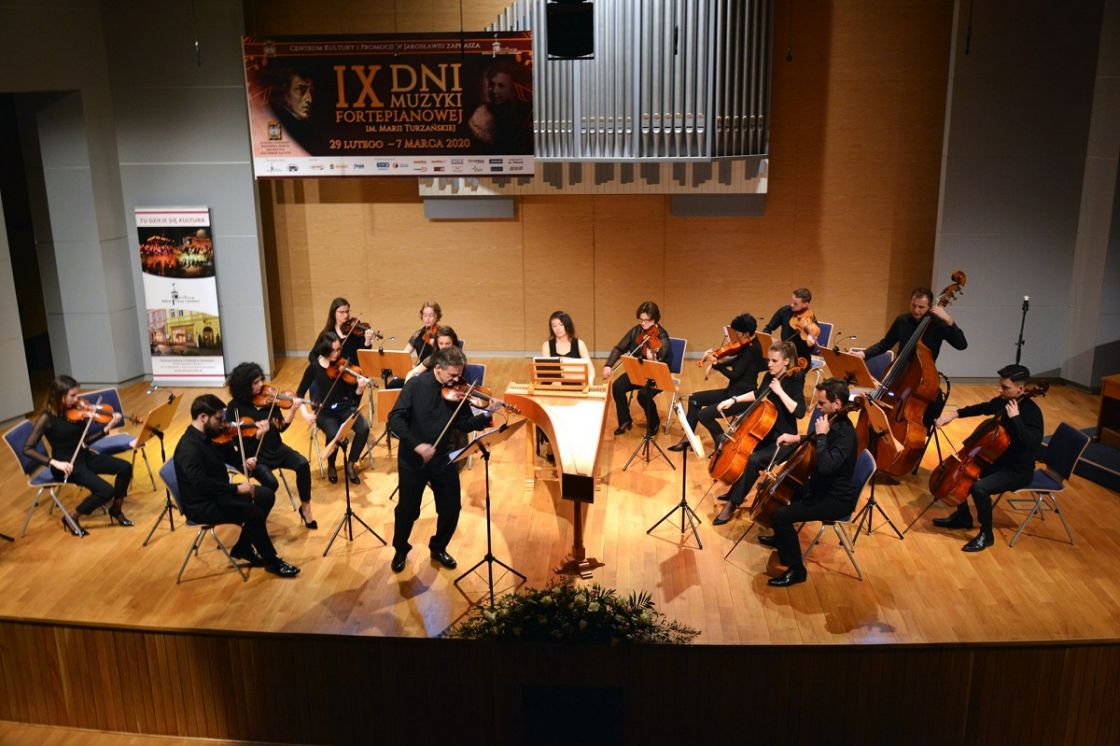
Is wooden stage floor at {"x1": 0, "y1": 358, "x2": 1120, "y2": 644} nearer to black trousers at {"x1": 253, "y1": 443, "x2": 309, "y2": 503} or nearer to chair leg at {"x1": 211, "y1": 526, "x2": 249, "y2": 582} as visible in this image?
chair leg at {"x1": 211, "y1": 526, "x2": 249, "y2": 582}

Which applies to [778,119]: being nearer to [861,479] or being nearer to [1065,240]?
[1065,240]

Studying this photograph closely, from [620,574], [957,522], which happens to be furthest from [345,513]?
Result: [957,522]

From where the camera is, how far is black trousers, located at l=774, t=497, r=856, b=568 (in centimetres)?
549

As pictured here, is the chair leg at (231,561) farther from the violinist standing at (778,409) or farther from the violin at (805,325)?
the violin at (805,325)

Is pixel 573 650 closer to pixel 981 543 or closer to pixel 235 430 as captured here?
pixel 235 430

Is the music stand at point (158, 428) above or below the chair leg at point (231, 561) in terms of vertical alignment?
above

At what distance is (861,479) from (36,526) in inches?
200

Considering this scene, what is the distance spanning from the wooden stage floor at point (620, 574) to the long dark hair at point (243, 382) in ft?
3.16

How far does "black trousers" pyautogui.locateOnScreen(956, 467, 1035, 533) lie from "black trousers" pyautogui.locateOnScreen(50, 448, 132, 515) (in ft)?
17.2

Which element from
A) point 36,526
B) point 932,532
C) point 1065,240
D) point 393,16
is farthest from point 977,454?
point 393,16

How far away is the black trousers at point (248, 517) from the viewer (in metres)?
Answer: 5.55

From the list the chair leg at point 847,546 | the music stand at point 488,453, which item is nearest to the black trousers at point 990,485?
the chair leg at point 847,546

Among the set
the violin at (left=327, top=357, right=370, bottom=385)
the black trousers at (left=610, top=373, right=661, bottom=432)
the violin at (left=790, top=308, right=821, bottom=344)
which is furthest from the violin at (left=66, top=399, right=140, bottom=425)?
the violin at (left=790, top=308, right=821, bottom=344)

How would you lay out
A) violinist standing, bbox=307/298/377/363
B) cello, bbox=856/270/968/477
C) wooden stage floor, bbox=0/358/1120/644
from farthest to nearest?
violinist standing, bbox=307/298/377/363, cello, bbox=856/270/968/477, wooden stage floor, bbox=0/358/1120/644
